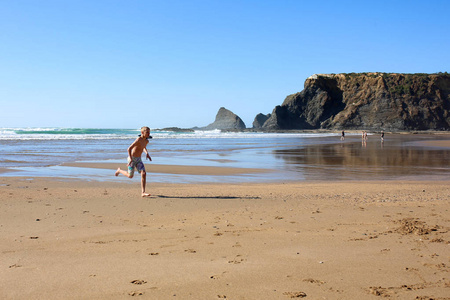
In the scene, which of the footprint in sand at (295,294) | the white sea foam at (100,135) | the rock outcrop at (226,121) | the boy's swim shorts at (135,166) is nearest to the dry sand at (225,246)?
the footprint in sand at (295,294)

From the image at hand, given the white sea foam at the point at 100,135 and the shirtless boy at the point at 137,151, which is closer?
the shirtless boy at the point at 137,151

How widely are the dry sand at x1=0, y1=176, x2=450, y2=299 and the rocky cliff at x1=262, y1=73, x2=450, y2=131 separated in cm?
8686

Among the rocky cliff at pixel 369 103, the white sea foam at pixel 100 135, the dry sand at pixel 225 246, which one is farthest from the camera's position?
the rocky cliff at pixel 369 103

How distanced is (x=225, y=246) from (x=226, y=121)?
188 metres

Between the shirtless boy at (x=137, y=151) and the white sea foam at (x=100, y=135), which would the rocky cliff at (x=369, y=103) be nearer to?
the white sea foam at (x=100, y=135)

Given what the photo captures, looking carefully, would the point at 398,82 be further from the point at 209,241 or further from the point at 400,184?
the point at 209,241

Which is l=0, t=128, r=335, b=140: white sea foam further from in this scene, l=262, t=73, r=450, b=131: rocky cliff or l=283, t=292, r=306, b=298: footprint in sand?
l=283, t=292, r=306, b=298: footprint in sand

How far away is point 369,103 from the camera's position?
94688 mm

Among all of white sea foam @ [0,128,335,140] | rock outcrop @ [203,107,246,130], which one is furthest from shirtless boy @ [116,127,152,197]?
rock outcrop @ [203,107,246,130]

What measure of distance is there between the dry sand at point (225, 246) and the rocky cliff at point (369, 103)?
86862mm

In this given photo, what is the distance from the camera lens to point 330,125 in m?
96.7

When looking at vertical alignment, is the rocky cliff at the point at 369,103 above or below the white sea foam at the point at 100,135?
Result: above

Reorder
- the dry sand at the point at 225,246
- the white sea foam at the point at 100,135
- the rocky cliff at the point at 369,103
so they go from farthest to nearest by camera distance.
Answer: the rocky cliff at the point at 369,103 < the white sea foam at the point at 100,135 < the dry sand at the point at 225,246

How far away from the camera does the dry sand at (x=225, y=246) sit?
10.9 ft
